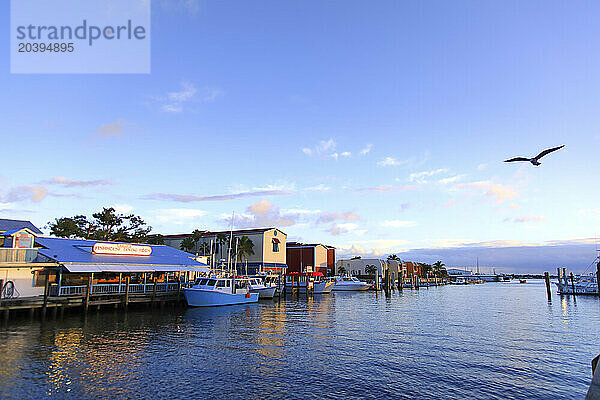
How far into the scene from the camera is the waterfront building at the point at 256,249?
8225 cm

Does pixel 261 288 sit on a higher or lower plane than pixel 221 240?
lower

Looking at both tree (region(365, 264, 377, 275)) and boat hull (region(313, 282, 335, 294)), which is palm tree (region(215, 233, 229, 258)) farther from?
tree (region(365, 264, 377, 275))

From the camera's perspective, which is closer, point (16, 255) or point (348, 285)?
point (16, 255)

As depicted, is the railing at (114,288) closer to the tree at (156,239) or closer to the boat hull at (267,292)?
the boat hull at (267,292)

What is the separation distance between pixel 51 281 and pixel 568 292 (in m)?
93.2

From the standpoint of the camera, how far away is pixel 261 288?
59562 mm

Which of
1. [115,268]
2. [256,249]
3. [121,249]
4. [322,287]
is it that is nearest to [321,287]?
[322,287]

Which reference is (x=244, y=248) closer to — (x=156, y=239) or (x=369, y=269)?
(x=156, y=239)

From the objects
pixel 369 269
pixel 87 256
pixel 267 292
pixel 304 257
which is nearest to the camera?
pixel 87 256

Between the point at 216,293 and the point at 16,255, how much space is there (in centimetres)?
2059

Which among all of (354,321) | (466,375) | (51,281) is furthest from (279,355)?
(51,281)

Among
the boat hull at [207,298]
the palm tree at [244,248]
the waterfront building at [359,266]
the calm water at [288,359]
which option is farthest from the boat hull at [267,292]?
the waterfront building at [359,266]

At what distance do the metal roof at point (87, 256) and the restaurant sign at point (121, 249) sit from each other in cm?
43

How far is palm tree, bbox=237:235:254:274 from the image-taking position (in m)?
80.4
